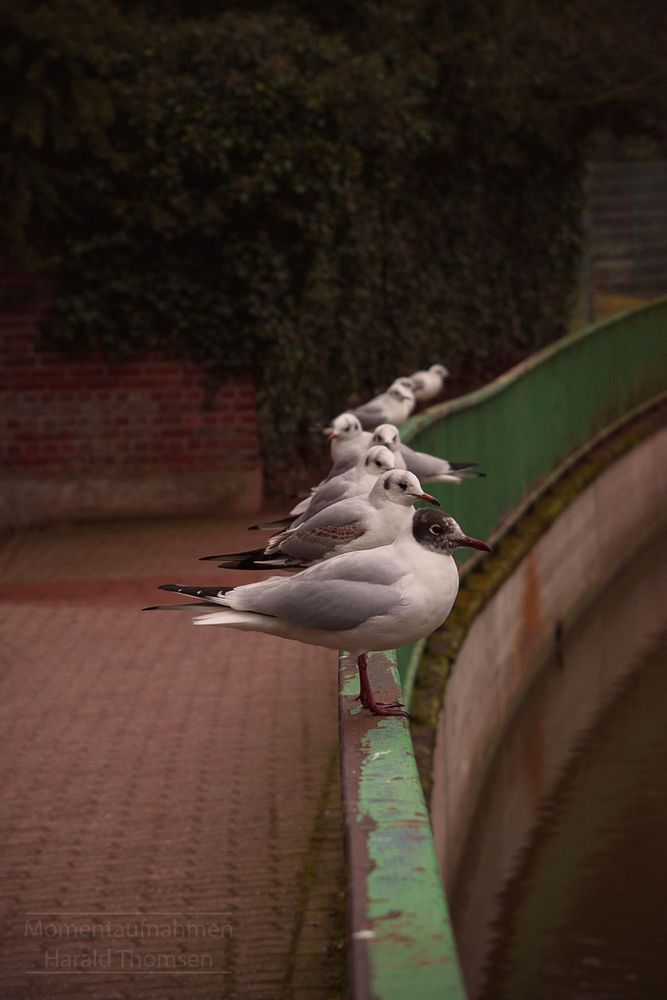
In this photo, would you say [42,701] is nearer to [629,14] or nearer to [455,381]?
[455,381]

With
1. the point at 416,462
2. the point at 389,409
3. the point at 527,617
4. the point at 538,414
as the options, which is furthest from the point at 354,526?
the point at 538,414

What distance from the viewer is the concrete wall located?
390 inches

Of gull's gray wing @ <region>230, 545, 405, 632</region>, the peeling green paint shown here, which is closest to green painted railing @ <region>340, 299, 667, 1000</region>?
the peeling green paint

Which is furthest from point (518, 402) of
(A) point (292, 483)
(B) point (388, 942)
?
(B) point (388, 942)

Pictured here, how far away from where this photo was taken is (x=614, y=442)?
18.8 m

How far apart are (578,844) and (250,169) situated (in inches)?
277

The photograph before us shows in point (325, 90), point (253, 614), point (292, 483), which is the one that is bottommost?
point (292, 483)

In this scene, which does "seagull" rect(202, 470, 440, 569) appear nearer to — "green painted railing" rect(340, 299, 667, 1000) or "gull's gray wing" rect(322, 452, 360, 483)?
"green painted railing" rect(340, 299, 667, 1000)

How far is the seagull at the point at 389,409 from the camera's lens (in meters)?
11.8

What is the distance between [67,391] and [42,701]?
21.2 ft

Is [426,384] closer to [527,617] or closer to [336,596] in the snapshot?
[527,617]

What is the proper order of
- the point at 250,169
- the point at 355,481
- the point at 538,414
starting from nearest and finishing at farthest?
the point at 355,481 → the point at 250,169 → the point at 538,414

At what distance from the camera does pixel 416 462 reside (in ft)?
29.0

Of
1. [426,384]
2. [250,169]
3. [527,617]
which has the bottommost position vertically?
[527,617]
